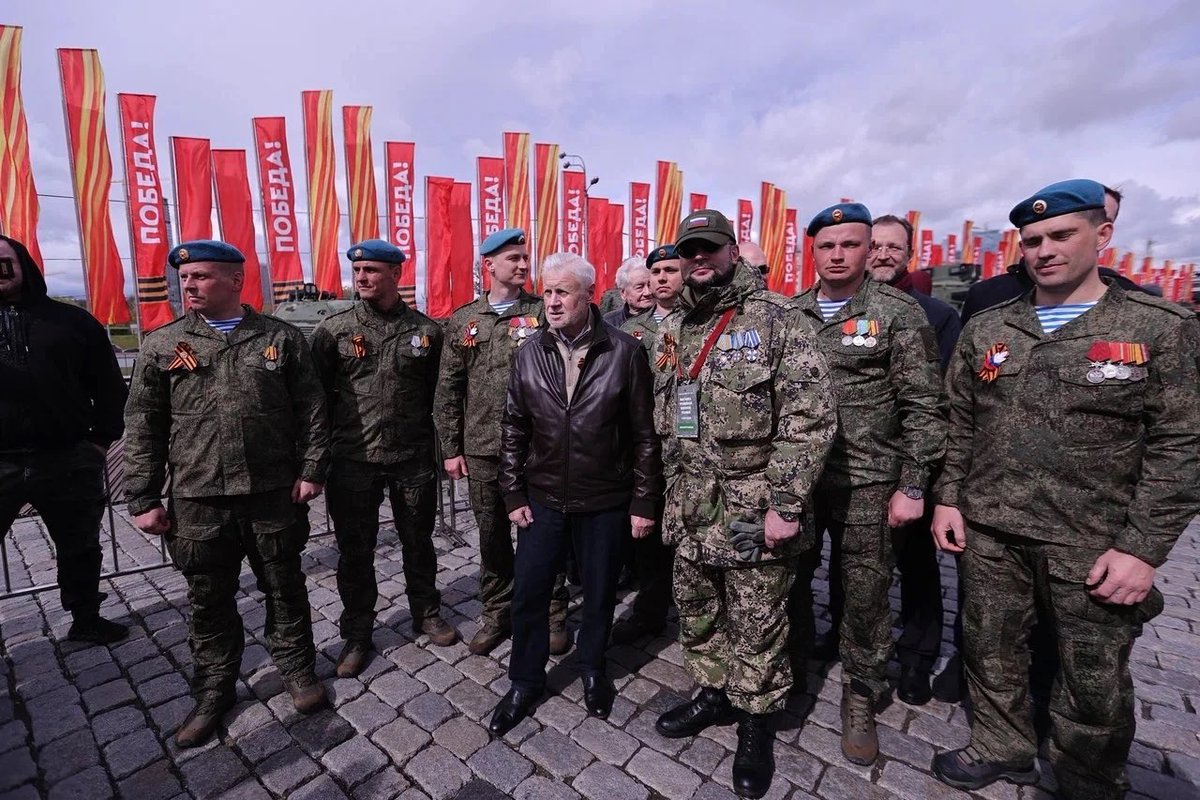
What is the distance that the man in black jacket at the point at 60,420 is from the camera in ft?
11.8

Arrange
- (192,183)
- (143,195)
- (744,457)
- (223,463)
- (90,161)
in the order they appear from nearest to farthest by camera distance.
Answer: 1. (744,457)
2. (223,463)
3. (90,161)
4. (143,195)
5. (192,183)

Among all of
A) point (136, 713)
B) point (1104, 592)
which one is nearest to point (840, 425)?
point (1104, 592)

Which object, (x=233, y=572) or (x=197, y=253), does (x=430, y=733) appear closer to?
(x=233, y=572)

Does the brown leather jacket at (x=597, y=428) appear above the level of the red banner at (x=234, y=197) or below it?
below

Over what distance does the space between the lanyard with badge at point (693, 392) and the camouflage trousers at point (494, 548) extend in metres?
1.61

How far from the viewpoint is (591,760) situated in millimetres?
2893

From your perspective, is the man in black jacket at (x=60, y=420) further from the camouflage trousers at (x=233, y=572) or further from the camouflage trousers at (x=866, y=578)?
the camouflage trousers at (x=866, y=578)

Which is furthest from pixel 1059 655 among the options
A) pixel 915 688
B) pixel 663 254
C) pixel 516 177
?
pixel 516 177

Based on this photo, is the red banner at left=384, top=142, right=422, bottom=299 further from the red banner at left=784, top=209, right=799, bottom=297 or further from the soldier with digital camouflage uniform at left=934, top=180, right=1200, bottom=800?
the red banner at left=784, top=209, right=799, bottom=297

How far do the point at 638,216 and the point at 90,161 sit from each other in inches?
685

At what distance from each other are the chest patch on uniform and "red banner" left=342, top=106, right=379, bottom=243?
16.1m

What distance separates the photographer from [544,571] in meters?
3.27

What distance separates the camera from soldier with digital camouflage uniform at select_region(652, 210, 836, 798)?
253cm

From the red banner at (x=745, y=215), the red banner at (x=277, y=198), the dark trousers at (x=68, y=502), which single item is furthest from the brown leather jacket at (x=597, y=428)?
the red banner at (x=745, y=215)
